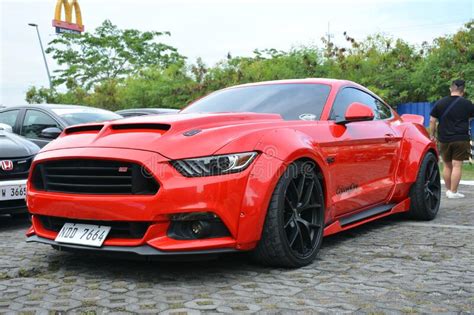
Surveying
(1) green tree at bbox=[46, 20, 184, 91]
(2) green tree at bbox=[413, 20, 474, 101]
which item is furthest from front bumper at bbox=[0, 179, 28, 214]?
(1) green tree at bbox=[46, 20, 184, 91]

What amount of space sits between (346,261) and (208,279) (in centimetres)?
109

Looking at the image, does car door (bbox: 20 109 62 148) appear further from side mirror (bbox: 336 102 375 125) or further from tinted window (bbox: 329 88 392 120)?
side mirror (bbox: 336 102 375 125)

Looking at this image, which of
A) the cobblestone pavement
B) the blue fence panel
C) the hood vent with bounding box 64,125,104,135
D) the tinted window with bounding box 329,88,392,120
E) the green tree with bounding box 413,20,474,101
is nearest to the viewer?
the cobblestone pavement

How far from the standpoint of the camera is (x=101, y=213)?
343 cm

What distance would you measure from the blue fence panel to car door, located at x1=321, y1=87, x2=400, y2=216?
39.7 ft

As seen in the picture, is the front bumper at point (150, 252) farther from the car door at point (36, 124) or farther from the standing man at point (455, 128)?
the standing man at point (455, 128)

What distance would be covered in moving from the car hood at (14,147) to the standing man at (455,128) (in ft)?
17.2

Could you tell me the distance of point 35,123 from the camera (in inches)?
309

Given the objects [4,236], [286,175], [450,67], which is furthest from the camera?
[450,67]

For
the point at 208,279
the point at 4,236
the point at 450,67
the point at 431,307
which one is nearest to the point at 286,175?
the point at 208,279

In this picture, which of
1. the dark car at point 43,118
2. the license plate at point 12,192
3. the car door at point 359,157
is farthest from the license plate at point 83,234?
the dark car at point 43,118

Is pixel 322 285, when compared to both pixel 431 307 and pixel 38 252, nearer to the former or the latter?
pixel 431 307

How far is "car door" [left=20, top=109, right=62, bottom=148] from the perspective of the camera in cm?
765

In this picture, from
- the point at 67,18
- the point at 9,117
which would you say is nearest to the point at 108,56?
the point at 67,18
